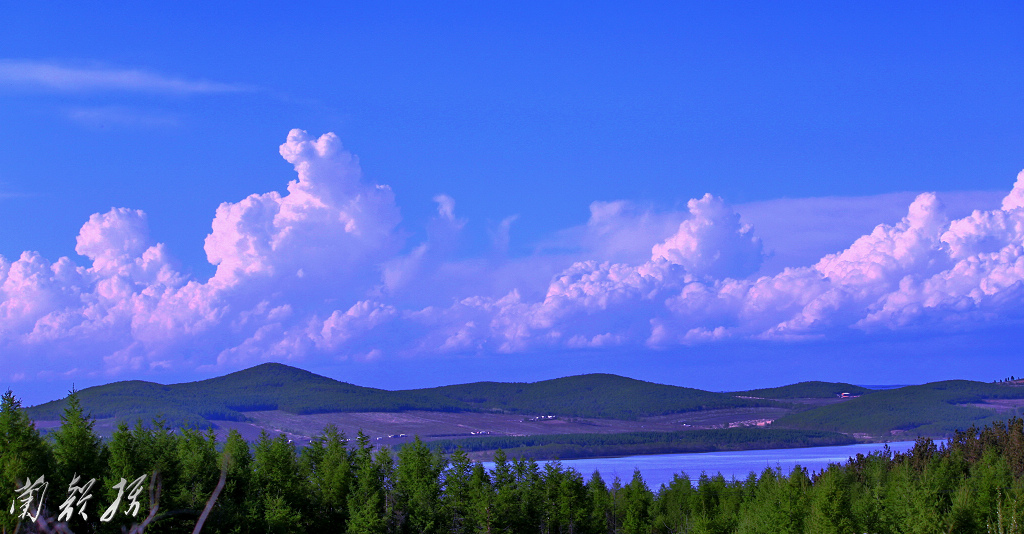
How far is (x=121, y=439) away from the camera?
201 ft

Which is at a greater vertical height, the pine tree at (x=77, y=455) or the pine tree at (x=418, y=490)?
the pine tree at (x=77, y=455)

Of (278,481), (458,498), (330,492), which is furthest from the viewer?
(458,498)

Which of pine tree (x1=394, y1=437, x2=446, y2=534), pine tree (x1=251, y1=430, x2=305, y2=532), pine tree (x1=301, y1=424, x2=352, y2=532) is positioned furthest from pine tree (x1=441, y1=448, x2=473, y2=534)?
pine tree (x1=251, y1=430, x2=305, y2=532)

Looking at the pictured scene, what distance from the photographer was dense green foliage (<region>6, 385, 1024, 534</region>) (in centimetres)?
6062

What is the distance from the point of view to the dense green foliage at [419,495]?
60625mm

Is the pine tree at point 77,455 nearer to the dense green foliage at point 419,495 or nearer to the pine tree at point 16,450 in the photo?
the dense green foliage at point 419,495

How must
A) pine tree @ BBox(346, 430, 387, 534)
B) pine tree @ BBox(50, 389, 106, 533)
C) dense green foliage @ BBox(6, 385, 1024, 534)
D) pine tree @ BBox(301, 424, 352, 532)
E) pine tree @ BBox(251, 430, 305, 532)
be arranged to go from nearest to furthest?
pine tree @ BBox(50, 389, 106, 533) → dense green foliage @ BBox(6, 385, 1024, 534) → pine tree @ BBox(251, 430, 305, 532) → pine tree @ BBox(346, 430, 387, 534) → pine tree @ BBox(301, 424, 352, 532)

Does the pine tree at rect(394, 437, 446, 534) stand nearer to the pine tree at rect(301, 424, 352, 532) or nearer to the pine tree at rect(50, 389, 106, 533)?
the pine tree at rect(301, 424, 352, 532)

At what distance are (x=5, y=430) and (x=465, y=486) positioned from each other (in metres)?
43.0

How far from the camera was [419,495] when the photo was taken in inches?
3189

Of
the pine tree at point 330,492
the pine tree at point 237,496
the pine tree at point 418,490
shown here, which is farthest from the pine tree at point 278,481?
the pine tree at point 418,490

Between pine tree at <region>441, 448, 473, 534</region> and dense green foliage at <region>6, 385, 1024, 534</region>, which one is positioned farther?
pine tree at <region>441, 448, 473, 534</region>

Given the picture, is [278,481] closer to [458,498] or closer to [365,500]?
[365,500]

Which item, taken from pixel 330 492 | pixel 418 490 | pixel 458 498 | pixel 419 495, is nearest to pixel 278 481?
pixel 330 492
